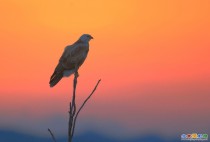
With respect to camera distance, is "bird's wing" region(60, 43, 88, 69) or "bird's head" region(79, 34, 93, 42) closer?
"bird's wing" region(60, 43, 88, 69)

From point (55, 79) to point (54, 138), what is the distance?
8288 millimetres

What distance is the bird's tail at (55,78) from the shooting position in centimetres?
1347

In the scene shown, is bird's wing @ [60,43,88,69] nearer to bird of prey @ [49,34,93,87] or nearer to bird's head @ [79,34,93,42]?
bird of prey @ [49,34,93,87]

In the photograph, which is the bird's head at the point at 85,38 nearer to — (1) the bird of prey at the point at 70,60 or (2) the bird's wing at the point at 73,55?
(1) the bird of prey at the point at 70,60

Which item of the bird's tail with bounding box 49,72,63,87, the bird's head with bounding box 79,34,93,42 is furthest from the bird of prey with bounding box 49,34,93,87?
the bird's head with bounding box 79,34,93,42

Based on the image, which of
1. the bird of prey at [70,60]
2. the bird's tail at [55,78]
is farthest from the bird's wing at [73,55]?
the bird's tail at [55,78]

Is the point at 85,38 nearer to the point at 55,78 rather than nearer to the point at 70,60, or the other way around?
the point at 70,60

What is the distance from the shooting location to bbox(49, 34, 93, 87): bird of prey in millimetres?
13809

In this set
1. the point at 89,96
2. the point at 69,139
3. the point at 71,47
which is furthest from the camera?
the point at 71,47

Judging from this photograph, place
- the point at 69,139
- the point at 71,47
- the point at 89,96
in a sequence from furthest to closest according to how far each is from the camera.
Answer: the point at 71,47 → the point at 89,96 → the point at 69,139

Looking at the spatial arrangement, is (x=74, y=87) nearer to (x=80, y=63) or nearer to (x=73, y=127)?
(x=73, y=127)

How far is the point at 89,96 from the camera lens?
5.69 meters

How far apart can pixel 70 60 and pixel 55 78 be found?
3.21ft

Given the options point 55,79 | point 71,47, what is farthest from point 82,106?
point 71,47
